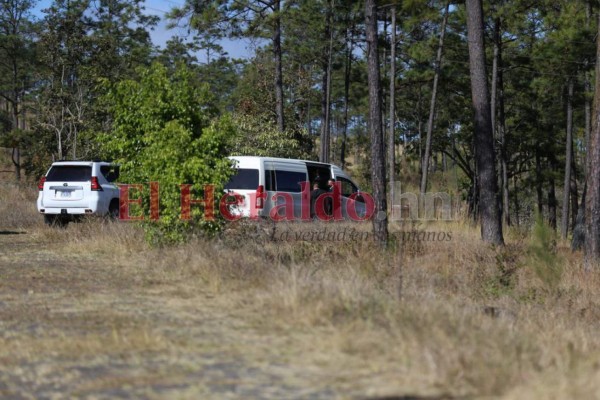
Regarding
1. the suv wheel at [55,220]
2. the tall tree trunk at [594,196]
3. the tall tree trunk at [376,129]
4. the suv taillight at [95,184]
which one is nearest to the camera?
the tall tree trunk at [376,129]

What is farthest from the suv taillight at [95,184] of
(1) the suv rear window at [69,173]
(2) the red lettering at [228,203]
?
(2) the red lettering at [228,203]

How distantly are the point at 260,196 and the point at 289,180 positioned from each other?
1.57 meters

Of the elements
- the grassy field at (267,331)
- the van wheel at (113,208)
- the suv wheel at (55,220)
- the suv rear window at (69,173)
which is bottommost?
the grassy field at (267,331)

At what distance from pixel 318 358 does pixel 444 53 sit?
1188 inches

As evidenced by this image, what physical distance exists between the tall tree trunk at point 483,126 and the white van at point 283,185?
423cm

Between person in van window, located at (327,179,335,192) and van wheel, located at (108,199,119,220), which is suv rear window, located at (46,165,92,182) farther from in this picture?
person in van window, located at (327,179,335,192)

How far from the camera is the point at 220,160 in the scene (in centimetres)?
1228

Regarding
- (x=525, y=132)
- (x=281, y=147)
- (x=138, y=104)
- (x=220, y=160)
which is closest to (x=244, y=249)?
(x=220, y=160)

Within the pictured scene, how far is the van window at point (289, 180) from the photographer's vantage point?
60.6 ft

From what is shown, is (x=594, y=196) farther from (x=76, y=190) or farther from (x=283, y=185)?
(x=76, y=190)

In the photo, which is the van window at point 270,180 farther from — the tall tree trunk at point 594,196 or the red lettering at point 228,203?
the tall tree trunk at point 594,196

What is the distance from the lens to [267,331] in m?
6.71

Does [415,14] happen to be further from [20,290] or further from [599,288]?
[20,290]

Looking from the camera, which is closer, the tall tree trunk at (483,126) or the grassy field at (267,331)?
the grassy field at (267,331)
